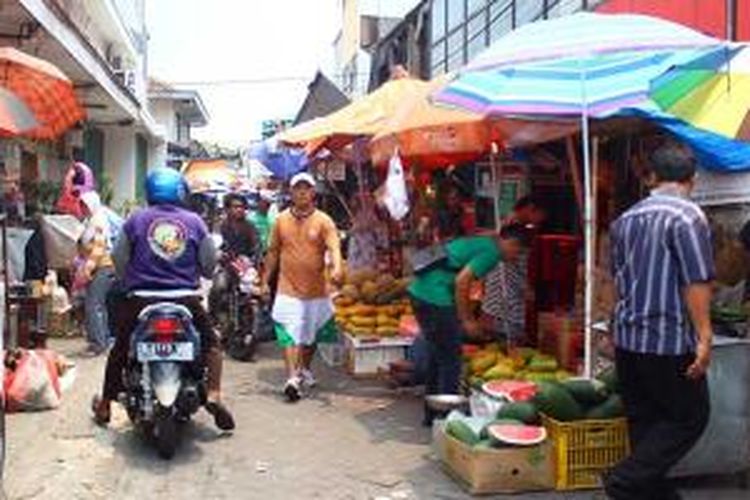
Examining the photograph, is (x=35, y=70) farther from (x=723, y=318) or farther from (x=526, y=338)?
(x=723, y=318)

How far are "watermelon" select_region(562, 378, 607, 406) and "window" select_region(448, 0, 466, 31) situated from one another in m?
15.0

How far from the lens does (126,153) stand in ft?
98.5

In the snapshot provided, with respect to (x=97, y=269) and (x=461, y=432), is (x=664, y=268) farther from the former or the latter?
(x=97, y=269)

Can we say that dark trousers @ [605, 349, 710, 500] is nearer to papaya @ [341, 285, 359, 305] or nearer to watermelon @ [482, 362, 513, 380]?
watermelon @ [482, 362, 513, 380]

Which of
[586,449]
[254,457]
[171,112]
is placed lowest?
[254,457]

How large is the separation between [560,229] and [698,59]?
12.9 ft

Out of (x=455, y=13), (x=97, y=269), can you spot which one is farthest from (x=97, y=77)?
(x=455, y=13)

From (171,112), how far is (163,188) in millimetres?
37553

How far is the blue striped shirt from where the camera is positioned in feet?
18.3

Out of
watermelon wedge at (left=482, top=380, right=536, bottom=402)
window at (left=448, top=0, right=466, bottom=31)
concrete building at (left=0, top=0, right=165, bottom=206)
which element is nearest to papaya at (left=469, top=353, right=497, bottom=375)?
watermelon wedge at (left=482, top=380, right=536, bottom=402)

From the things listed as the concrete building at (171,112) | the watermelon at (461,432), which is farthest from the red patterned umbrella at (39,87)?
the concrete building at (171,112)

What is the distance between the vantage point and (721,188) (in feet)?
24.2

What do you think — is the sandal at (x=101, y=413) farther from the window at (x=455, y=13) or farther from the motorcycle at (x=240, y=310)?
the window at (x=455, y=13)

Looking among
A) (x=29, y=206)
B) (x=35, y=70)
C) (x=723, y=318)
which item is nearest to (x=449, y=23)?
(x=29, y=206)
